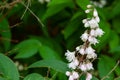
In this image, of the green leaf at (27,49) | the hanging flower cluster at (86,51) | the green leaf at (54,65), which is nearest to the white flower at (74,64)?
the hanging flower cluster at (86,51)

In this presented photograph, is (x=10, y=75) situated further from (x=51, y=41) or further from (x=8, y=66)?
(x=51, y=41)

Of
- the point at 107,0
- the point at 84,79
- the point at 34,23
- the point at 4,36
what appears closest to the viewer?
the point at 84,79

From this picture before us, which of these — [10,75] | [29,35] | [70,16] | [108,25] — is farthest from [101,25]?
[10,75]

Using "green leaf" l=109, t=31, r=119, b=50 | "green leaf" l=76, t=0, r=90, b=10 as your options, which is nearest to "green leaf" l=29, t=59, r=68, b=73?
"green leaf" l=76, t=0, r=90, b=10

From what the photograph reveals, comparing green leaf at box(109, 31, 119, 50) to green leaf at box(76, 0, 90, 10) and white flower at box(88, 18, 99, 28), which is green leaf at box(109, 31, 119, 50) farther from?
white flower at box(88, 18, 99, 28)

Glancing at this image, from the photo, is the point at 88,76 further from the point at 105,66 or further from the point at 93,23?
the point at 105,66

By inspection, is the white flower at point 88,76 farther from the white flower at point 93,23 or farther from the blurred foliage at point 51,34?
the blurred foliage at point 51,34

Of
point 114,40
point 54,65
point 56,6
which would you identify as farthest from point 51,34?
point 54,65
